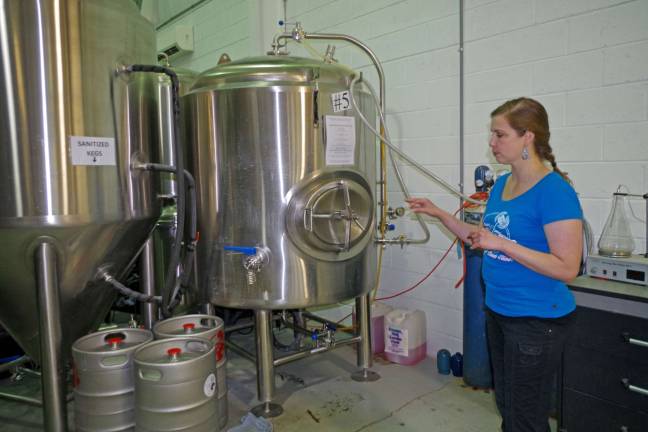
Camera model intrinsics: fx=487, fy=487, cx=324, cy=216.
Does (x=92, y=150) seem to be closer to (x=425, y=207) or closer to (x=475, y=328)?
(x=425, y=207)

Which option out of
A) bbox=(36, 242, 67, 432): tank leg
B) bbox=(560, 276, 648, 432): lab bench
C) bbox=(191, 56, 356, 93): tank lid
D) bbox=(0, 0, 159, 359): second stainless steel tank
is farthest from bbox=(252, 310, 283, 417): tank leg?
bbox=(560, 276, 648, 432): lab bench

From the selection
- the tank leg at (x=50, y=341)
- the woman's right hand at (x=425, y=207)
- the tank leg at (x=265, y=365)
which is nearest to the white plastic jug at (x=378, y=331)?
the tank leg at (x=265, y=365)

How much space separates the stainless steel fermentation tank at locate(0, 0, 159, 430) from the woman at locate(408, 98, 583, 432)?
1243 mm

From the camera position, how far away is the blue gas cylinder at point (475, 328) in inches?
86.7

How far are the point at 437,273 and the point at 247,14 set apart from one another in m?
2.48

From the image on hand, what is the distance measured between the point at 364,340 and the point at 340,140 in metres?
1.02

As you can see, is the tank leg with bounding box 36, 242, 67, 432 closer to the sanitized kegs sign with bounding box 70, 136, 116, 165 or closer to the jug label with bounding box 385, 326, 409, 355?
the sanitized kegs sign with bounding box 70, 136, 116, 165

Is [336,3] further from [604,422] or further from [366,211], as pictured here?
[604,422]

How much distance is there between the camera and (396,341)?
2555 millimetres

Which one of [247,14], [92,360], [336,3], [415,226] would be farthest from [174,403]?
[247,14]

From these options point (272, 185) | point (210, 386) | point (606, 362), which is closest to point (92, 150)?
point (272, 185)

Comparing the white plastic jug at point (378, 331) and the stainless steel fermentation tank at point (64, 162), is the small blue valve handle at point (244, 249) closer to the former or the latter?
the stainless steel fermentation tank at point (64, 162)

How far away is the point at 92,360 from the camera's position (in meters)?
1.61

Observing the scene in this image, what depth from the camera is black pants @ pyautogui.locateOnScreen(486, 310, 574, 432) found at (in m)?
1.33
